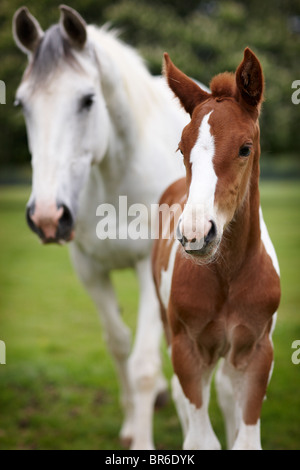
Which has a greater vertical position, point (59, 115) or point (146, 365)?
point (59, 115)

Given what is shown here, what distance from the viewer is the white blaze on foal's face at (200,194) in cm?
188

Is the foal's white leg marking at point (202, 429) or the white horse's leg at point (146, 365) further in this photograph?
the white horse's leg at point (146, 365)

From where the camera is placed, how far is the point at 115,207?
12.3 feet

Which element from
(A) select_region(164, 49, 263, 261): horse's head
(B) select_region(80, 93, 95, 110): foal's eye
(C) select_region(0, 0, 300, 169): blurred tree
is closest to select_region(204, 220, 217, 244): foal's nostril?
(A) select_region(164, 49, 263, 261): horse's head

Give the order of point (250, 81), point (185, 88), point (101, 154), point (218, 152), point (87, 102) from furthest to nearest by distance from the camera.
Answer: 1. point (101, 154)
2. point (87, 102)
3. point (185, 88)
4. point (250, 81)
5. point (218, 152)

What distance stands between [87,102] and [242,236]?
1401mm

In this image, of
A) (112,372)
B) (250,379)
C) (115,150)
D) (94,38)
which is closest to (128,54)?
(94,38)

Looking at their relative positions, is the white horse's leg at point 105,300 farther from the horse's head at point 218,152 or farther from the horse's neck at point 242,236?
the horse's head at point 218,152

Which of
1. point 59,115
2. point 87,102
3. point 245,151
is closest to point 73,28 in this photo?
point 87,102

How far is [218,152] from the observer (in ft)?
6.65

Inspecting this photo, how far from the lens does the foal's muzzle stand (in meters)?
2.92

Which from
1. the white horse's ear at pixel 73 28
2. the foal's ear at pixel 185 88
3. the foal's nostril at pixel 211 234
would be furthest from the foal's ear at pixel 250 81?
the white horse's ear at pixel 73 28

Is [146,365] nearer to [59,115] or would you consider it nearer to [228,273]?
[228,273]

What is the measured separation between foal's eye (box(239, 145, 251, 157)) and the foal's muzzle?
1170 mm
